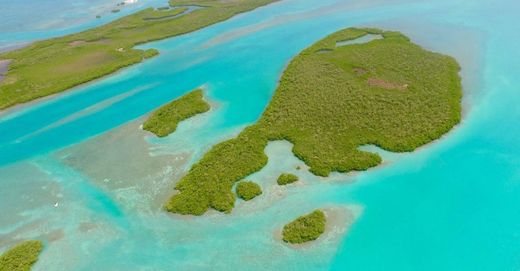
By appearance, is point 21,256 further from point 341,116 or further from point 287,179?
point 341,116

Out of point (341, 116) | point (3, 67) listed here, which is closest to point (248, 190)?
point (341, 116)

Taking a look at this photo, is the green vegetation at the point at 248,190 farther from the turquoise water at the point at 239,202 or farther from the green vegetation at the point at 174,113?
the green vegetation at the point at 174,113

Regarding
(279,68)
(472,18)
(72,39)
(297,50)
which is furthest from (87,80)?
(472,18)

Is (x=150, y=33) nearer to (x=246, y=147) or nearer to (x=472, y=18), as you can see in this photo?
(x=246, y=147)

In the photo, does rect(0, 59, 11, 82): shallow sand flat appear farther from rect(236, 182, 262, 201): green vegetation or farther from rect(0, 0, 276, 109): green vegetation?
rect(236, 182, 262, 201): green vegetation

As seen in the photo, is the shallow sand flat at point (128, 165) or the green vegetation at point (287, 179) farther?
the shallow sand flat at point (128, 165)

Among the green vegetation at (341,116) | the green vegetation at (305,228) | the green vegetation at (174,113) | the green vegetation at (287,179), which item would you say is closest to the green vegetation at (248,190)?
the green vegetation at (341,116)
